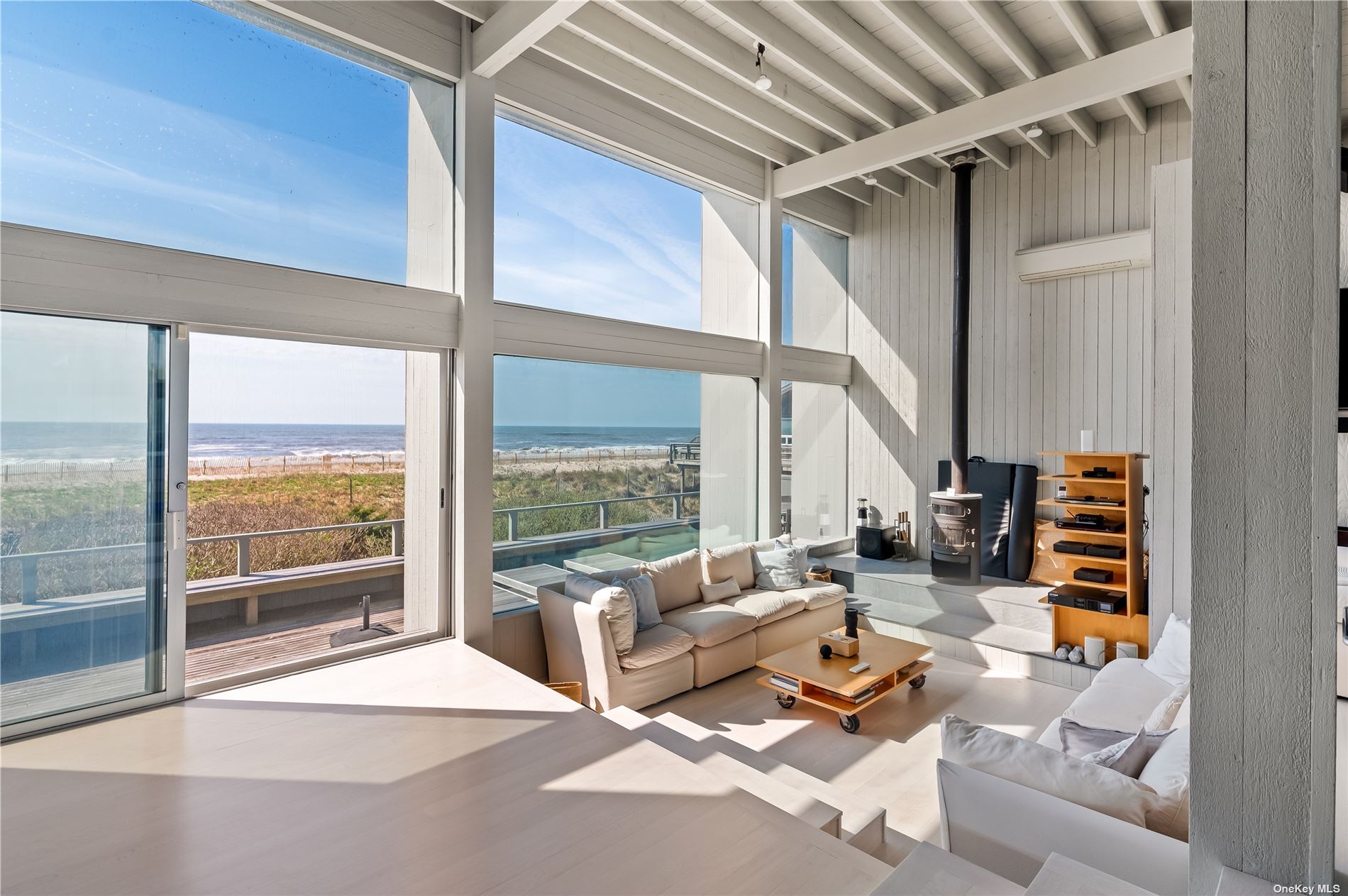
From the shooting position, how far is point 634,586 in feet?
14.5

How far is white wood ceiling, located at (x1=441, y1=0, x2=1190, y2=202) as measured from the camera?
402 cm

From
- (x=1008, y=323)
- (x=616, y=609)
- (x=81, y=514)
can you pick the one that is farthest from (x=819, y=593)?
(x=81, y=514)

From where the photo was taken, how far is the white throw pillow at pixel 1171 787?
178 cm

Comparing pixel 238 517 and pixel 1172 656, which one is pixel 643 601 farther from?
pixel 1172 656

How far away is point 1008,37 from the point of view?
416 centimetres

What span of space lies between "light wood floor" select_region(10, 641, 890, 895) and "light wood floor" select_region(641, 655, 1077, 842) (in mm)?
1152

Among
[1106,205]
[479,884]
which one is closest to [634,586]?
[479,884]

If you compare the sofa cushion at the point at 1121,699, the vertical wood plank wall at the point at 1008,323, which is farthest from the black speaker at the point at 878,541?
the sofa cushion at the point at 1121,699

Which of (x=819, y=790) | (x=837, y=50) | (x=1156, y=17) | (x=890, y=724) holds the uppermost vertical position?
(x=837, y=50)

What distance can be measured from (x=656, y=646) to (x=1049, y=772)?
2.47m

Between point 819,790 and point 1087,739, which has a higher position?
point 1087,739

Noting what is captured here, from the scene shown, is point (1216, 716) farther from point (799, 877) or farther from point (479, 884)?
point (479, 884)

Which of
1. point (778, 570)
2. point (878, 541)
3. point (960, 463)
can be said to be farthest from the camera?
point (878, 541)

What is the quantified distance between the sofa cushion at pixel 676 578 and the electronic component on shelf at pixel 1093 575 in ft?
9.07
